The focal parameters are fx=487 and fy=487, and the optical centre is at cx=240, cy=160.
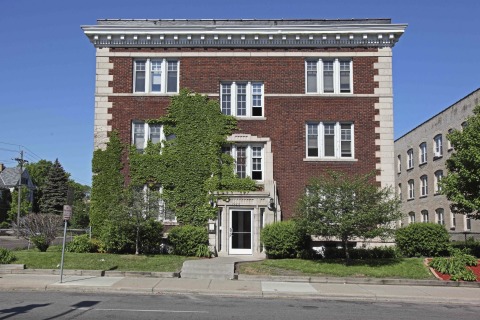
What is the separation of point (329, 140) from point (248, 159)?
442cm

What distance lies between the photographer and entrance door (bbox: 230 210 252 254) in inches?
933

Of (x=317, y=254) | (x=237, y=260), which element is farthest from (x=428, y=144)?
(x=237, y=260)

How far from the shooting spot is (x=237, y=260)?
21.0 meters

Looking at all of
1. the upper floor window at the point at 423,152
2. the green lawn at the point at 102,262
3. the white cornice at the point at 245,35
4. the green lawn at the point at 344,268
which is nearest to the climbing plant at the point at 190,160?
the white cornice at the point at 245,35

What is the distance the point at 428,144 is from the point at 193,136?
29247 mm

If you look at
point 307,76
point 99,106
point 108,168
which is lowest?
point 108,168

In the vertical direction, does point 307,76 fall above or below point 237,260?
above

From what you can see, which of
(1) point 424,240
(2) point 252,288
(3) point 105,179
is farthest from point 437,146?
(2) point 252,288

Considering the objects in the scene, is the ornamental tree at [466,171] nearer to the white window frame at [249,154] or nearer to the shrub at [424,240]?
the shrub at [424,240]

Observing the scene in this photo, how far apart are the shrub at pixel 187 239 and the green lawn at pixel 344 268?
3.73 metres

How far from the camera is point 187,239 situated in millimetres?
22844

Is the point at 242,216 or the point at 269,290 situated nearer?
the point at 269,290

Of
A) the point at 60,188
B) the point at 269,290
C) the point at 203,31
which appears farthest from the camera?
the point at 60,188

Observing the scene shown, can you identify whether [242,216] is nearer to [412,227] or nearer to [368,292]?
[412,227]
